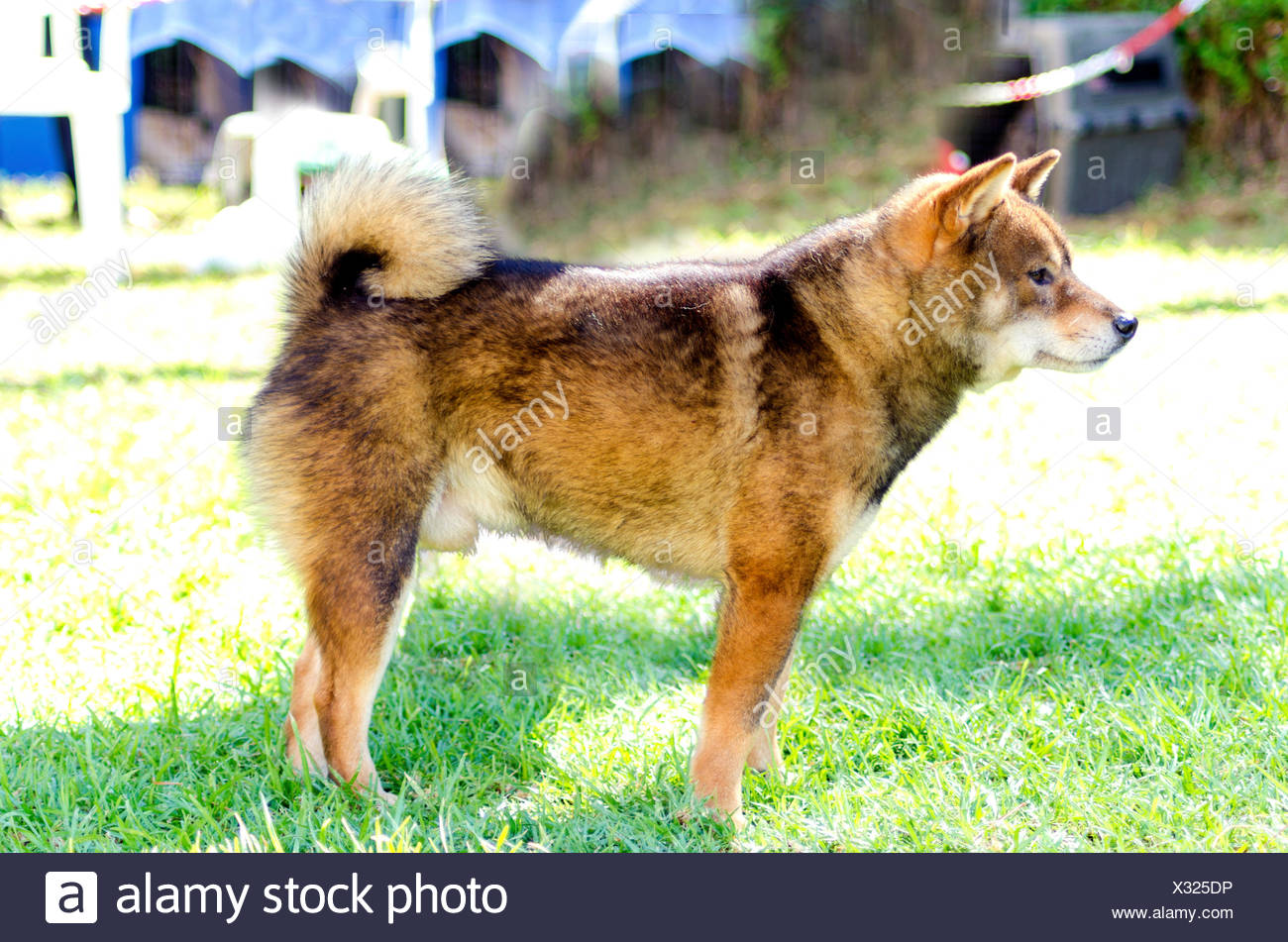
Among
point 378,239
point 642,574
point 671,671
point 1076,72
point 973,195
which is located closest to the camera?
point 973,195

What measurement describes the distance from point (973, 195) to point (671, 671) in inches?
66.9

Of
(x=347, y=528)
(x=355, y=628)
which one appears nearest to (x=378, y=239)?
(x=347, y=528)

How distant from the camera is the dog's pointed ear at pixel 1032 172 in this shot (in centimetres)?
330

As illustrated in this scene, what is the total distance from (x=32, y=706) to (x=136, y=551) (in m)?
1.09

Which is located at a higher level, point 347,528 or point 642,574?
point 347,528

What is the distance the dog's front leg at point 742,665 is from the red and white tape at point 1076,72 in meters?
8.09

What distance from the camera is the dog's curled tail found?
3.07 metres

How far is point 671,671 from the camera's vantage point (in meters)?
3.79

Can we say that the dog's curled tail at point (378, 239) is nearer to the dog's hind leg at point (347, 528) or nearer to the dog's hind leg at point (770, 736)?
the dog's hind leg at point (347, 528)

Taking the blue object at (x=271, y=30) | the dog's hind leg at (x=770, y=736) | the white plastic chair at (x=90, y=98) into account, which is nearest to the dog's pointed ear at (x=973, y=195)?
the dog's hind leg at (x=770, y=736)

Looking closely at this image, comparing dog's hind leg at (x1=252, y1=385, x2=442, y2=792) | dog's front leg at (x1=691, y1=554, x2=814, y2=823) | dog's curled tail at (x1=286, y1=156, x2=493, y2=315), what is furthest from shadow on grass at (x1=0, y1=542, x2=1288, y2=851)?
dog's curled tail at (x1=286, y1=156, x2=493, y2=315)

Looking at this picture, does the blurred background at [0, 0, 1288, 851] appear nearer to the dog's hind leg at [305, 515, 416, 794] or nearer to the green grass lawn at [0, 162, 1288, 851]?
the green grass lawn at [0, 162, 1288, 851]

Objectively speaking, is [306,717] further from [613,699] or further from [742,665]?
[742,665]

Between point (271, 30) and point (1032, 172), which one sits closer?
point (1032, 172)
